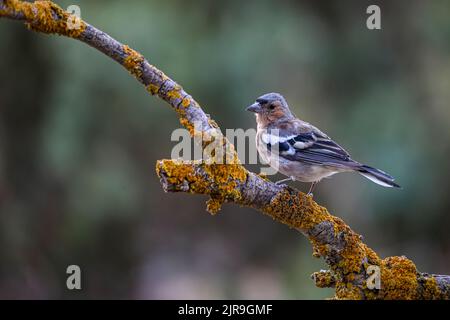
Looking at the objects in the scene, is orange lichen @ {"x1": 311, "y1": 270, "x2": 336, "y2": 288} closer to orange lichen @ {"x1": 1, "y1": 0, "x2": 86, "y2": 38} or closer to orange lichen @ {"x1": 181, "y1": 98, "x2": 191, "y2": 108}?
orange lichen @ {"x1": 181, "y1": 98, "x2": 191, "y2": 108}

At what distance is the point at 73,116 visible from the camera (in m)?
7.46

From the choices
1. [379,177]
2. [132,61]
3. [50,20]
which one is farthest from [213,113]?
[50,20]

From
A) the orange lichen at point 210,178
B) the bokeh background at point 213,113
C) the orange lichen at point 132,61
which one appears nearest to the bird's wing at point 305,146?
the orange lichen at point 210,178

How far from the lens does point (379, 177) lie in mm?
4582

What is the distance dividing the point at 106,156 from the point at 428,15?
492 cm

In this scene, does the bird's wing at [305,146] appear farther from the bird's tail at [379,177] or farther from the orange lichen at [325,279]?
the orange lichen at [325,279]

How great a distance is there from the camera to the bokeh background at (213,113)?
7.48 m

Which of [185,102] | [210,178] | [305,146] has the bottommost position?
[210,178]

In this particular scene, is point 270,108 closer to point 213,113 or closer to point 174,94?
point 213,113

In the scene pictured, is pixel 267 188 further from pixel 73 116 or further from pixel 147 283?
pixel 147 283

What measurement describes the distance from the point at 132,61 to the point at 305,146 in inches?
92.1

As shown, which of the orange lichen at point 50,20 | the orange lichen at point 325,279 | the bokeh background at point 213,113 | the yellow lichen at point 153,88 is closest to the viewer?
the orange lichen at point 50,20

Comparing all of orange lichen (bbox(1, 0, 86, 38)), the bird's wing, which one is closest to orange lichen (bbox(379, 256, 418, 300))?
the bird's wing
